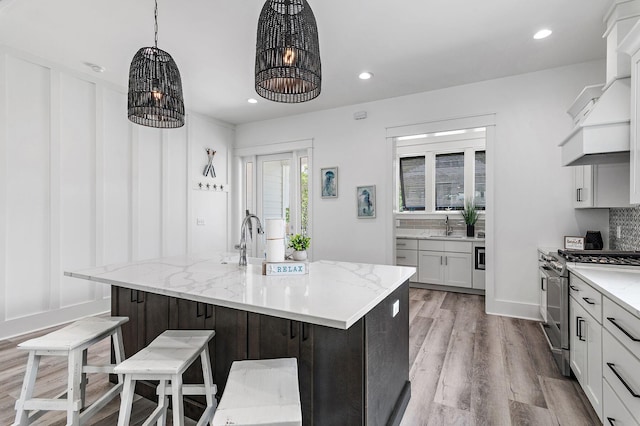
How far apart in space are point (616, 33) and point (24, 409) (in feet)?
14.8

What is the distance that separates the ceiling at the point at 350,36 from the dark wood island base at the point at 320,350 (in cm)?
221

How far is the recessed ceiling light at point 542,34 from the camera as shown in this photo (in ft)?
9.24

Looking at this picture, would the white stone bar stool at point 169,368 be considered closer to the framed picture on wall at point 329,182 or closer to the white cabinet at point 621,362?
the white cabinet at point 621,362

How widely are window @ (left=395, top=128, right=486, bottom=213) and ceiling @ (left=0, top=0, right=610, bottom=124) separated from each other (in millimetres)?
1743

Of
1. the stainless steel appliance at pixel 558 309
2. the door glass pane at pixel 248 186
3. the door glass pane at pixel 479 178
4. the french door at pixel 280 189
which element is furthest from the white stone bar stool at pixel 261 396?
the door glass pane at pixel 479 178

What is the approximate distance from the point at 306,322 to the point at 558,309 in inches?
88.0

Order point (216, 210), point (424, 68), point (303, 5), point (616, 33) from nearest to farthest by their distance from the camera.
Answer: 1. point (303, 5)
2. point (616, 33)
3. point (424, 68)
4. point (216, 210)

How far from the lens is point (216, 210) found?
18.2 ft

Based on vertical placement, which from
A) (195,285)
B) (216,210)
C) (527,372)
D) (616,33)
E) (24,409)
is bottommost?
(527,372)

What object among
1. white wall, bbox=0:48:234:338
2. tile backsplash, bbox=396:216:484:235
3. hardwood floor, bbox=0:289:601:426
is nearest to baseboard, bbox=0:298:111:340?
white wall, bbox=0:48:234:338

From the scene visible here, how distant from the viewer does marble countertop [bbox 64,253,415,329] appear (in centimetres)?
128

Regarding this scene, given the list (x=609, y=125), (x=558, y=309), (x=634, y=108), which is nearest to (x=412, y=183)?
(x=558, y=309)

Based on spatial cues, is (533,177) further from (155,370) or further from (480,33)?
(155,370)

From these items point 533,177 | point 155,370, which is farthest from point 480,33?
point 155,370
